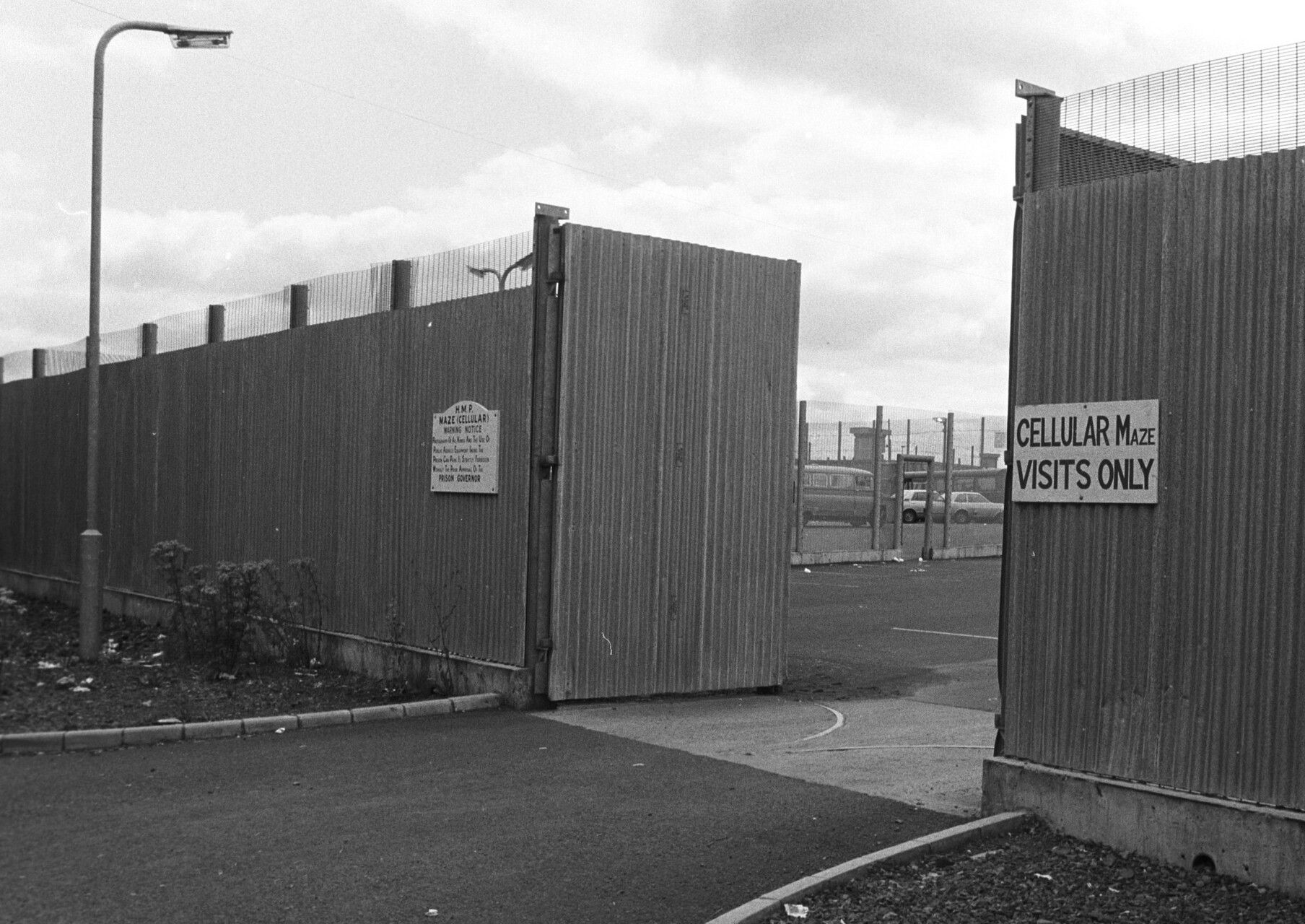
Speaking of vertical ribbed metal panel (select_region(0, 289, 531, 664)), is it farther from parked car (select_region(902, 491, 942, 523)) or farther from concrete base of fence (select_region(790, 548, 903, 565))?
parked car (select_region(902, 491, 942, 523))

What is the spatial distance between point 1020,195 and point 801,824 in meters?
3.57

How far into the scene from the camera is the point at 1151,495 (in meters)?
6.82

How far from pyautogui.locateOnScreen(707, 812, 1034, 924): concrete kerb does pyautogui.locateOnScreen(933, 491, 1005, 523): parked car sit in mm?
26679

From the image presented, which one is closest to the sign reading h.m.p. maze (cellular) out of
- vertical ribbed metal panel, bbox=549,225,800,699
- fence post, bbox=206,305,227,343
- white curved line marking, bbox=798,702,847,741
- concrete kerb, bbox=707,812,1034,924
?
concrete kerb, bbox=707,812,1034,924

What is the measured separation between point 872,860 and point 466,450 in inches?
263

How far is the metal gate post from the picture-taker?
11430 millimetres

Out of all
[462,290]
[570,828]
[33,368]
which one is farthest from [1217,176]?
[33,368]

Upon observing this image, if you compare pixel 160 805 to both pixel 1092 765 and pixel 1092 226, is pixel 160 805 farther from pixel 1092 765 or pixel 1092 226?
pixel 1092 226

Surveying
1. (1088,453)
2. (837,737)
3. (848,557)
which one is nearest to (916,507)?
(848,557)

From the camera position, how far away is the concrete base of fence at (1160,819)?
6.14 m

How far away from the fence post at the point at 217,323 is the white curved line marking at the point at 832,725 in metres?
9.22

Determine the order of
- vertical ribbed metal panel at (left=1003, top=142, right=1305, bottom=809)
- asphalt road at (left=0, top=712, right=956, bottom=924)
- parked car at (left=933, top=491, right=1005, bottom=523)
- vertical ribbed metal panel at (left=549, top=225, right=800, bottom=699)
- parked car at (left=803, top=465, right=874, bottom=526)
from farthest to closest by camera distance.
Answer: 1. parked car at (left=933, top=491, right=1005, bottom=523)
2. parked car at (left=803, top=465, right=874, bottom=526)
3. vertical ribbed metal panel at (left=549, top=225, right=800, bottom=699)
4. vertical ribbed metal panel at (left=1003, top=142, right=1305, bottom=809)
5. asphalt road at (left=0, top=712, right=956, bottom=924)

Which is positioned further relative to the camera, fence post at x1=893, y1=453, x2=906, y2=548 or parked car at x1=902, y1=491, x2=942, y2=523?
parked car at x1=902, y1=491, x2=942, y2=523

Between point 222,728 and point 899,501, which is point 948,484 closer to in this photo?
point 899,501
